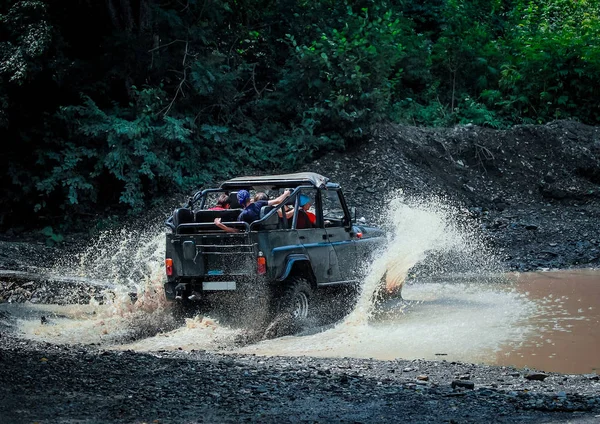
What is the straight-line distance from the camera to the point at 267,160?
22312mm

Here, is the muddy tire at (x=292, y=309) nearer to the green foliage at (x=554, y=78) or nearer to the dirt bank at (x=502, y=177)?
the dirt bank at (x=502, y=177)

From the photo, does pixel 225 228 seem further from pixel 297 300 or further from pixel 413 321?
pixel 413 321

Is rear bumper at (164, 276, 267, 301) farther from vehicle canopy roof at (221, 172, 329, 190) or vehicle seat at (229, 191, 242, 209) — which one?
vehicle canopy roof at (221, 172, 329, 190)

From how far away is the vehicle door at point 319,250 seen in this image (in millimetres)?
11023

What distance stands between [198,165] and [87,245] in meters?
3.67

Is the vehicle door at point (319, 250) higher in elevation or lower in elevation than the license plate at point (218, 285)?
higher

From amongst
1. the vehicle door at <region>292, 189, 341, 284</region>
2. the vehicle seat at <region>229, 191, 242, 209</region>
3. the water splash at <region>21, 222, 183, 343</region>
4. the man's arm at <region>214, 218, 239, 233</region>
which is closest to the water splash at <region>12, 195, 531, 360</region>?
the water splash at <region>21, 222, 183, 343</region>

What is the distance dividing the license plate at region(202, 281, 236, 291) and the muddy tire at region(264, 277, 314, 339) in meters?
0.63

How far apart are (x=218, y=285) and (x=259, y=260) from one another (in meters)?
0.64

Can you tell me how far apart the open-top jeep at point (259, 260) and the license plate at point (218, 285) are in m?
0.01

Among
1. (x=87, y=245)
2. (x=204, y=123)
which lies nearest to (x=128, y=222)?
(x=87, y=245)

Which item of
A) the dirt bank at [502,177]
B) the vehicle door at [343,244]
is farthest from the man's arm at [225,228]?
the dirt bank at [502,177]

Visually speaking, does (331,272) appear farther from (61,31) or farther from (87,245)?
(61,31)

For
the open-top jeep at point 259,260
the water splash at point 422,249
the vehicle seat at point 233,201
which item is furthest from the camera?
the water splash at point 422,249
